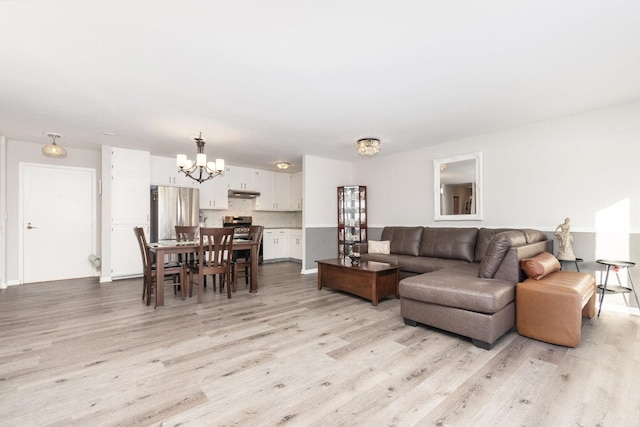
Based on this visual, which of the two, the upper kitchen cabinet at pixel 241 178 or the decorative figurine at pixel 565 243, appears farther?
the upper kitchen cabinet at pixel 241 178

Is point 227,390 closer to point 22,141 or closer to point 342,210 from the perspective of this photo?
point 342,210

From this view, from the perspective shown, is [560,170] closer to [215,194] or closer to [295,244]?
[295,244]

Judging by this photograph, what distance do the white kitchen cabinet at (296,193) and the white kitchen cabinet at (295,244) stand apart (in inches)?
32.9

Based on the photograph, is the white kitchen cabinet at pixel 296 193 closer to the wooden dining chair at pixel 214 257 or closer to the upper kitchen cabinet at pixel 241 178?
the upper kitchen cabinet at pixel 241 178

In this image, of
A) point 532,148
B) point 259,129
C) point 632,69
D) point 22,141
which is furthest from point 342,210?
point 22,141

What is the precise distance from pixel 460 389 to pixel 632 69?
3.05 m

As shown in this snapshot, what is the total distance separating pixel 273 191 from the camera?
24.6 ft

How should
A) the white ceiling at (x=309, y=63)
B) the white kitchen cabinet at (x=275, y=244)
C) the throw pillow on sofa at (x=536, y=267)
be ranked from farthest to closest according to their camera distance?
1. the white kitchen cabinet at (x=275, y=244)
2. the throw pillow on sofa at (x=536, y=267)
3. the white ceiling at (x=309, y=63)

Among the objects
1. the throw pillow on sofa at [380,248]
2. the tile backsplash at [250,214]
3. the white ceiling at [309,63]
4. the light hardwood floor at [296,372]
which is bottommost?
the light hardwood floor at [296,372]

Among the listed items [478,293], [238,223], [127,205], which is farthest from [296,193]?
[478,293]

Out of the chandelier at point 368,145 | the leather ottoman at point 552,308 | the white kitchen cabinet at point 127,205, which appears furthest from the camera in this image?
the white kitchen cabinet at point 127,205

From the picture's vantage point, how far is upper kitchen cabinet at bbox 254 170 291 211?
729 centimetres

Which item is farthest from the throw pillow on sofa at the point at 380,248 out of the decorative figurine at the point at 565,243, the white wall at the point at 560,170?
the decorative figurine at the point at 565,243

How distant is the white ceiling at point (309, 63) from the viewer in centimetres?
182
